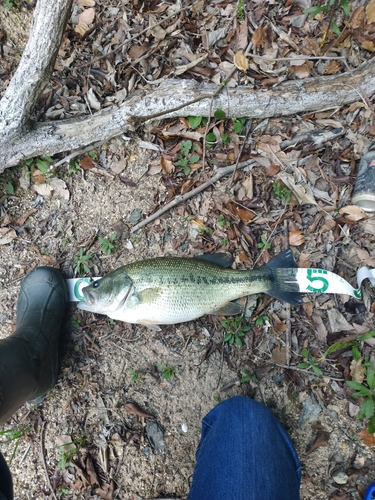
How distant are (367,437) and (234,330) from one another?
1.67 m

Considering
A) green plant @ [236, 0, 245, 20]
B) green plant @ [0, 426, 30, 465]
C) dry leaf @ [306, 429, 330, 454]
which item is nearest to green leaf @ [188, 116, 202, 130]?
green plant @ [236, 0, 245, 20]

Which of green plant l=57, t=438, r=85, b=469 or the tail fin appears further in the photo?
green plant l=57, t=438, r=85, b=469

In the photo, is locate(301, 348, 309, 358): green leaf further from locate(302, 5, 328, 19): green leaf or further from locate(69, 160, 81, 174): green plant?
locate(302, 5, 328, 19): green leaf

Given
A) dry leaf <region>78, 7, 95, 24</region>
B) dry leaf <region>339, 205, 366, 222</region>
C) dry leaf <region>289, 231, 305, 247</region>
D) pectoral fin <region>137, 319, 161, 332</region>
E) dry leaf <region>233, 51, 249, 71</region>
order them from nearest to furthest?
pectoral fin <region>137, 319, 161, 332</region> < dry leaf <region>339, 205, 366, 222</region> < dry leaf <region>289, 231, 305, 247</region> < dry leaf <region>233, 51, 249, 71</region> < dry leaf <region>78, 7, 95, 24</region>

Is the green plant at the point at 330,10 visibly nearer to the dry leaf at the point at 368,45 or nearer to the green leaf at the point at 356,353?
the dry leaf at the point at 368,45

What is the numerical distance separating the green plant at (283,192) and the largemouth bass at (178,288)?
26.3 inches

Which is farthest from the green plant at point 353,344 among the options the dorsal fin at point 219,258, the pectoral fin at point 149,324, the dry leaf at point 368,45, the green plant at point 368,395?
the dry leaf at point 368,45

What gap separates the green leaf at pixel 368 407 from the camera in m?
3.50

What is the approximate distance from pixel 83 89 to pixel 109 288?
8.15 ft

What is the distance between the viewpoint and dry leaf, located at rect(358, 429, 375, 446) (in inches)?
144

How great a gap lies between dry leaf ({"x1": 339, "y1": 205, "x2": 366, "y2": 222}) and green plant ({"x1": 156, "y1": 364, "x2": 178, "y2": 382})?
8.11 ft

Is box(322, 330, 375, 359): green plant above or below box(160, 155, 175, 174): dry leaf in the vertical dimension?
below

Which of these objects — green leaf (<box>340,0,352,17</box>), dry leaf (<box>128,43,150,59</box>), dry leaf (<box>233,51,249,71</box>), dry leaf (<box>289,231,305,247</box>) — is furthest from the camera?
dry leaf (<box>128,43,150,59</box>)

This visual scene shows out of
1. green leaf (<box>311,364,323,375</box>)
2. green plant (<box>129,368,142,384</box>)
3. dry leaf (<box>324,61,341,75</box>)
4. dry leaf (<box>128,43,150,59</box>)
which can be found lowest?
green leaf (<box>311,364,323,375</box>)
